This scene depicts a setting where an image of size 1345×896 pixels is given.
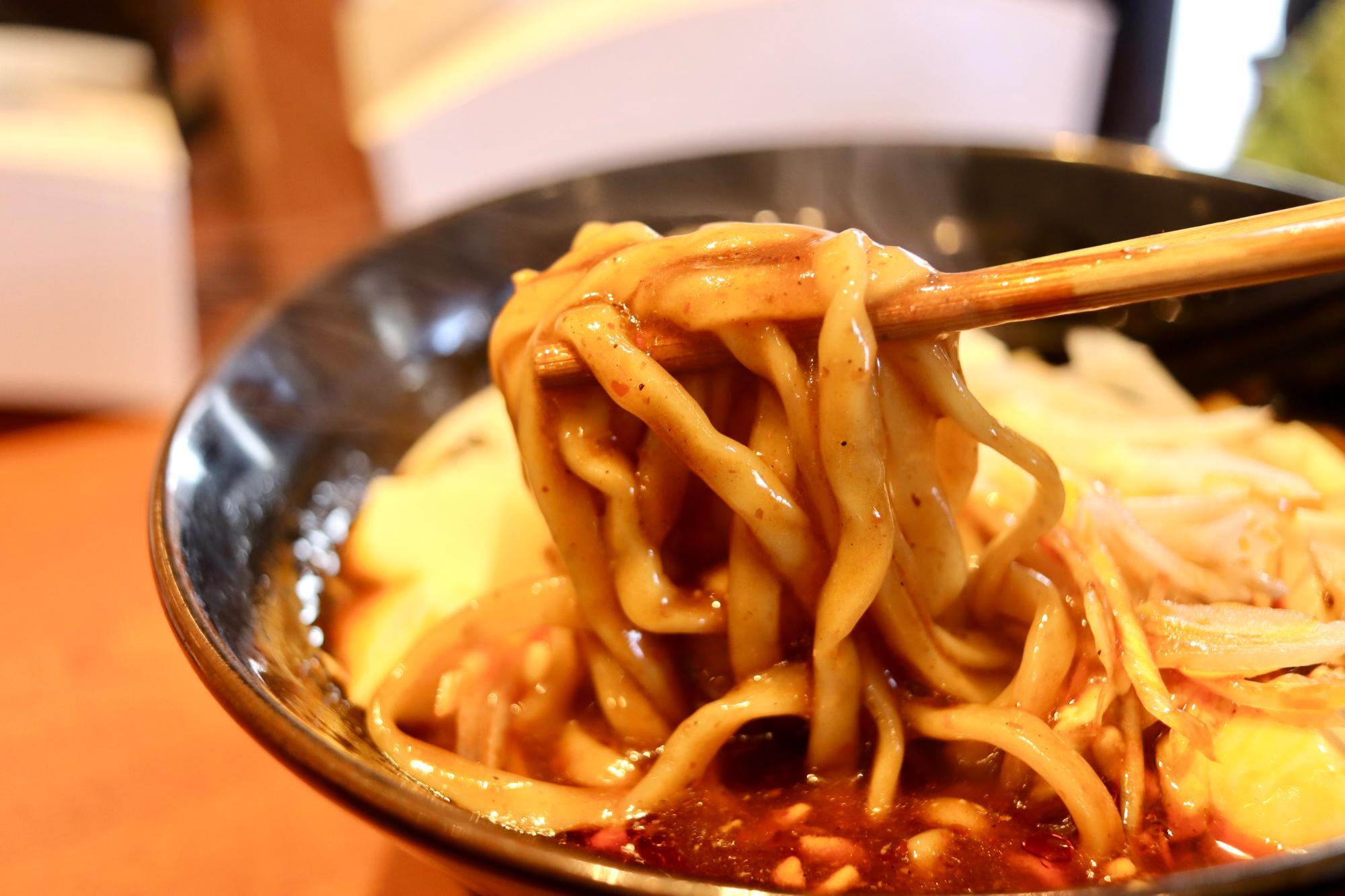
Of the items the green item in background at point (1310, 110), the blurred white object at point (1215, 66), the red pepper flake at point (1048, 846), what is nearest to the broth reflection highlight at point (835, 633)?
the red pepper flake at point (1048, 846)

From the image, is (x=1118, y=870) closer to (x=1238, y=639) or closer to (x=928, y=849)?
(x=928, y=849)

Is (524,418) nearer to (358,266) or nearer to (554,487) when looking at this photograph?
(554,487)

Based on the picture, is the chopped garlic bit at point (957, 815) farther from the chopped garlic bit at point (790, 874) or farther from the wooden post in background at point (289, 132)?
the wooden post in background at point (289, 132)

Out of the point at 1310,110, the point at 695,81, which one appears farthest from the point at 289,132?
the point at 1310,110

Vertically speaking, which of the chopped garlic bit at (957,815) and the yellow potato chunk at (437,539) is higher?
the chopped garlic bit at (957,815)

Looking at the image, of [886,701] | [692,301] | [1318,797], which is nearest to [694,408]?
[692,301]
